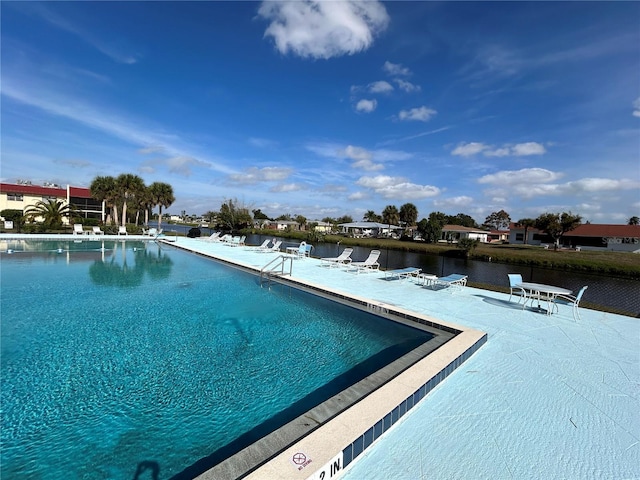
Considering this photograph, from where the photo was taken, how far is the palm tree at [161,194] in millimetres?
30953

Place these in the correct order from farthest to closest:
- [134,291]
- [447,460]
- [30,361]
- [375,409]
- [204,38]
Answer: [204,38] → [134,291] → [30,361] → [375,409] → [447,460]

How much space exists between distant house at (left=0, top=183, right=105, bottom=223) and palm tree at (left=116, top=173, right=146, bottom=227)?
7362 mm

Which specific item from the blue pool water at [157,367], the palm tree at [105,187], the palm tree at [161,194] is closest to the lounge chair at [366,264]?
the blue pool water at [157,367]

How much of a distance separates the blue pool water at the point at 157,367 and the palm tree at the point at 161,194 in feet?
84.5

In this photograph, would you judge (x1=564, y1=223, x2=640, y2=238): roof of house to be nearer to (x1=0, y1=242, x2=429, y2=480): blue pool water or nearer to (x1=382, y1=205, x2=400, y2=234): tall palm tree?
(x1=382, y1=205, x2=400, y2=234): tall palm tree

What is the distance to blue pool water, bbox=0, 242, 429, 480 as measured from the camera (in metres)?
2.50

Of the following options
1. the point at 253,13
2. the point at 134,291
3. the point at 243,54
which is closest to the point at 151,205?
the point at 243,54

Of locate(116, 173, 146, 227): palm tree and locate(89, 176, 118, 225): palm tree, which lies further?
locate(89, 176, 118, 225): palm tree

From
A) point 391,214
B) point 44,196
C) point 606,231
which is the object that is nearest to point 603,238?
point 606,231

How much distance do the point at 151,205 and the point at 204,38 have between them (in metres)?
24.2

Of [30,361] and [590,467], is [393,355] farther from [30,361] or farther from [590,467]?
[30,361]

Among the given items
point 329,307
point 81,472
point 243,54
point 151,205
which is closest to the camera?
point 81,472

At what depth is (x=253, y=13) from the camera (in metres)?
11.3

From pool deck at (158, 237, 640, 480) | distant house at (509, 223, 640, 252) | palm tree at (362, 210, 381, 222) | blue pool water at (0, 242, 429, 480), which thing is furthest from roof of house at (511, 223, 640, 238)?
blue pool water at (0, 242, 429, 480)
